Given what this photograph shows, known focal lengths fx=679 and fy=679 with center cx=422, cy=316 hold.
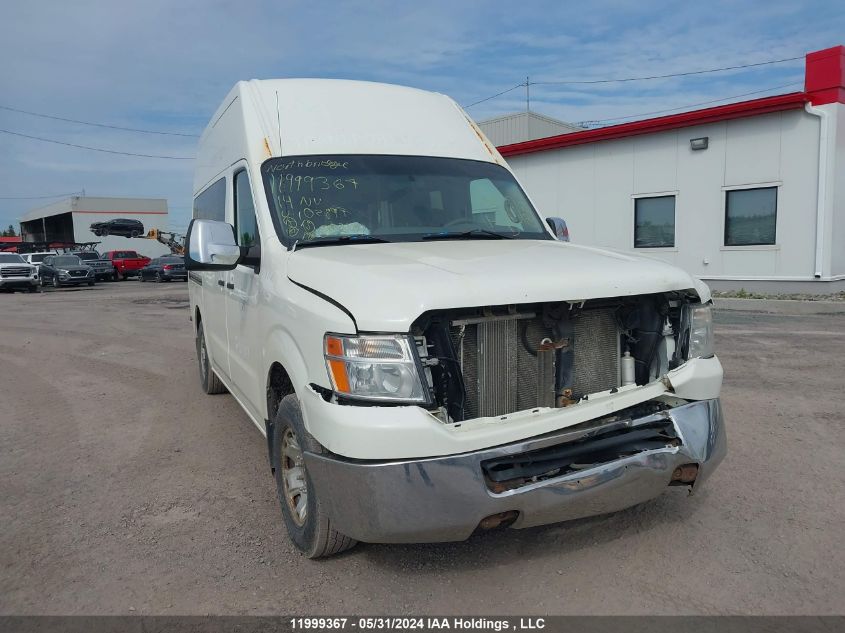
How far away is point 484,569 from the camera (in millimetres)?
3209

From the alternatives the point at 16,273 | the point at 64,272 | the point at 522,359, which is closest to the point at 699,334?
the point at 522,359

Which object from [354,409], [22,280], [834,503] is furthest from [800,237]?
[22,280]

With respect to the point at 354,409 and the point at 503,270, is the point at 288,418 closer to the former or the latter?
the point at 354,409

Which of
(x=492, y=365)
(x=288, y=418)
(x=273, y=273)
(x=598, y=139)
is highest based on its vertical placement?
→ (x=598, y=139)

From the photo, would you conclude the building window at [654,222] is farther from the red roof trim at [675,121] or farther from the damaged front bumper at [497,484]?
the damaged front bumper at [497,484]

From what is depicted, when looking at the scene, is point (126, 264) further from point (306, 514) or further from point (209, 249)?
point (306, 514)

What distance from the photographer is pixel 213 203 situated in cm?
558

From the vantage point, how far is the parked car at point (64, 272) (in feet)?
97.5

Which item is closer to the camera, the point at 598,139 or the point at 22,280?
the point at 598,139

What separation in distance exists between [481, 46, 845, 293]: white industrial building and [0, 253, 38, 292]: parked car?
21.7 meters

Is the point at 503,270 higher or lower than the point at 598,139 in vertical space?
lower

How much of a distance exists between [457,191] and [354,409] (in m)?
2.19

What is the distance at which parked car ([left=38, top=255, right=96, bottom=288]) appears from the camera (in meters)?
29.7

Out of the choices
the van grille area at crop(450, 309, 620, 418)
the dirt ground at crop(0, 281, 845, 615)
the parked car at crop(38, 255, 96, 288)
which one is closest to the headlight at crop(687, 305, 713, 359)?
the van grille area at crop(450, 309, 620, 418)
